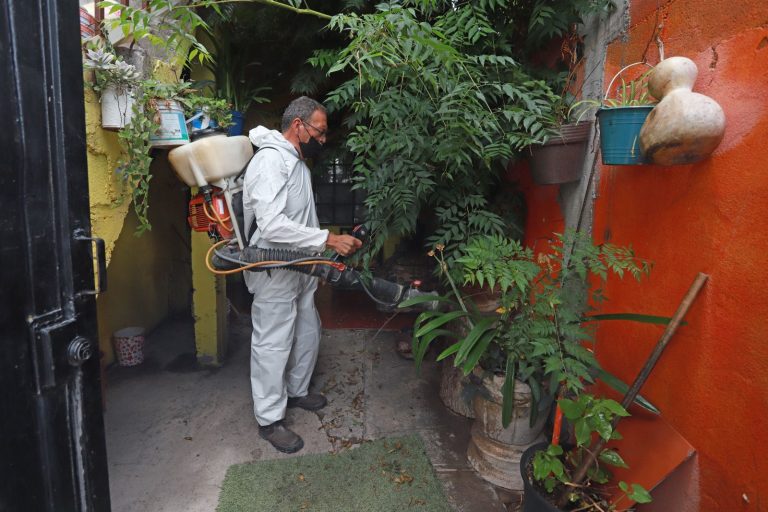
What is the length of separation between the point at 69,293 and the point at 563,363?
5.81 ft

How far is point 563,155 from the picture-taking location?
7.82 feet

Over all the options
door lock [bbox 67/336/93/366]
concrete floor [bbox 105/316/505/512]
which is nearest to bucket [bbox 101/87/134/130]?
door lock [bbox 67/336/93/366]

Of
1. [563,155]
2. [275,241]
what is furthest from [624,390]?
[275,241]

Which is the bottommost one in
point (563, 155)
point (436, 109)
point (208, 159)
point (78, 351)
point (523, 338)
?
point (523, 338)

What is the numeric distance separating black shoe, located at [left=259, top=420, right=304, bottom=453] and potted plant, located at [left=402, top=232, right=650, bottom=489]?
1.04 metres

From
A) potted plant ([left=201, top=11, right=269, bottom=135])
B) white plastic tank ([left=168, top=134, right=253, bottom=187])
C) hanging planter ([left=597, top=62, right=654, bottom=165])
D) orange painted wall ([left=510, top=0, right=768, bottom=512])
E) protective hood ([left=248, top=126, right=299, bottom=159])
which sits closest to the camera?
orange painted wall ([left=510, top=0, right=768, bottom=512])

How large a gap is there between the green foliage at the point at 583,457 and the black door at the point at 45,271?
5.45ft

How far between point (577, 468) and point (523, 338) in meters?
0.60

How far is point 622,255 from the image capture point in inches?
75.1

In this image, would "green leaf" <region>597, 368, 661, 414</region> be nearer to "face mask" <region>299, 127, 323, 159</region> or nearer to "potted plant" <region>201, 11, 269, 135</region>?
"face mask" <region>299, 127, 323, 159</region>

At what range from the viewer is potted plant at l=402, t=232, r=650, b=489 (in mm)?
1828

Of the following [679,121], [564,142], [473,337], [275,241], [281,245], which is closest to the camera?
[679,121]

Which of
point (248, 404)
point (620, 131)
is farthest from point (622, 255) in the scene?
point (248, 404)

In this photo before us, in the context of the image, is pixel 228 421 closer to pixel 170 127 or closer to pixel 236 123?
pixel 170 127
